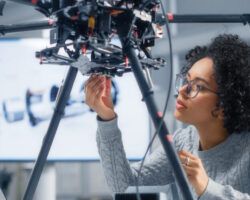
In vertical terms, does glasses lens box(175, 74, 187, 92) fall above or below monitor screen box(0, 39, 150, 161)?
above

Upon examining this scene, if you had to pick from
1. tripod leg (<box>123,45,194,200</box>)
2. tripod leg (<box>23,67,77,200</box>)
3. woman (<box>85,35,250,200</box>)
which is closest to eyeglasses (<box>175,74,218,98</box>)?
woman (<box>85,35,250,200</box>)

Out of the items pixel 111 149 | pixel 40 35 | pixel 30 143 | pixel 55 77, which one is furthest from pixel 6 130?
pixel 111 149

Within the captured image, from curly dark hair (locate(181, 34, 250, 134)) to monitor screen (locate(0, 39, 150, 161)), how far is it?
0.37m

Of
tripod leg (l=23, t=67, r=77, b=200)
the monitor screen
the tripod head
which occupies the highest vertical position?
the tripod head

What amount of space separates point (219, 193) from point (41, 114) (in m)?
0.70

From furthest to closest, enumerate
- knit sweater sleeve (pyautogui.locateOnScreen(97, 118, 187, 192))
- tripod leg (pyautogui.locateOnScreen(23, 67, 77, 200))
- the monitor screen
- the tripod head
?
the monitor screen
knit sweater sleeve (pyautogui.locateOnScreen(97, 118, 187, 192))
tripod leg (pyautogui.locateOnScreen(23, 67, 77, 200))
the tripod head

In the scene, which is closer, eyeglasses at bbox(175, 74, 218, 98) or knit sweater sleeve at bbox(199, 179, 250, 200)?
knit sweater sleeve at bbox(199, 179, 250, 200)

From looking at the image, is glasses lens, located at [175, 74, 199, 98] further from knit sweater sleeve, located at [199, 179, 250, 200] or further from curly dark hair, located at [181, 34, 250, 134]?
knit sweater sleeve, located at [199, 179, 250, 200]

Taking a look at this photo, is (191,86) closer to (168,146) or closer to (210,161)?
(210,161)

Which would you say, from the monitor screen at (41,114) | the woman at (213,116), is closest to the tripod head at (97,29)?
the woman at (213,116)

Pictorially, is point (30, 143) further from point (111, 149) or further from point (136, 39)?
point (136, 39)

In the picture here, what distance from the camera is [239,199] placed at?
2.89 ft

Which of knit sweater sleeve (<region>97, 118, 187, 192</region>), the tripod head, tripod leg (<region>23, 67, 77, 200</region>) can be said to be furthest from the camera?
knit sweater sleeve (<region>97, 118, 187, 192</region>)

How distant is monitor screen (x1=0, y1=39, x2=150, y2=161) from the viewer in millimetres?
1374
